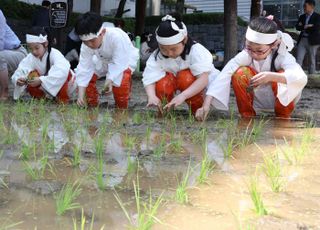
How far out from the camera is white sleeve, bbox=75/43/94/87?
4.12 meters

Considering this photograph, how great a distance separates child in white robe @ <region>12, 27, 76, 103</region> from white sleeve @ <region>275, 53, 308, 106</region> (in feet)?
6.93

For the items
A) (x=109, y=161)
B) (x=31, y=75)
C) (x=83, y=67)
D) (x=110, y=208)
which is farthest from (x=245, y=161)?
(x=31, y=75)

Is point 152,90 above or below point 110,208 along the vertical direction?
below

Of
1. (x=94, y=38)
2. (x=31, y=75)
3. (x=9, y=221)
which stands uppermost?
(x=9, y=221)

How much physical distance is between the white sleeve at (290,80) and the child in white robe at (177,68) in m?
0.55

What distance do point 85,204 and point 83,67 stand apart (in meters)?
2.93

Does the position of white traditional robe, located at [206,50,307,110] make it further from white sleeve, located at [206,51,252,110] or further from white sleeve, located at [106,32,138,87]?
white sleeve, located at [106,32,138,87]

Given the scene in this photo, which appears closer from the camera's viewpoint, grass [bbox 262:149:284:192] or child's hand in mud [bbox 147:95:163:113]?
grass [bbox 262:149:284:192]

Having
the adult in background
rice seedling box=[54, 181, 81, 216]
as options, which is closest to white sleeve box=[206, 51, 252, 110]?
rice seedling box=[54, 181, 81, 216]

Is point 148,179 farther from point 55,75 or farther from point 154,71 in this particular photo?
point 55,75

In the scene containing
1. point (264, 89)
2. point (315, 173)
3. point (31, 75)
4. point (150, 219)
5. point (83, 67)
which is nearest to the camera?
point (150, 219)

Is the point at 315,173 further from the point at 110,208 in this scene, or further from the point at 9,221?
the point at 9,221

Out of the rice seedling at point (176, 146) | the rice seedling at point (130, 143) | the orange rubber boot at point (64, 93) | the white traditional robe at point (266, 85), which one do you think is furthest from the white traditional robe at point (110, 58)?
the rice seedling at point (176, 146)

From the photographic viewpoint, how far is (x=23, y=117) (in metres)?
3.10
